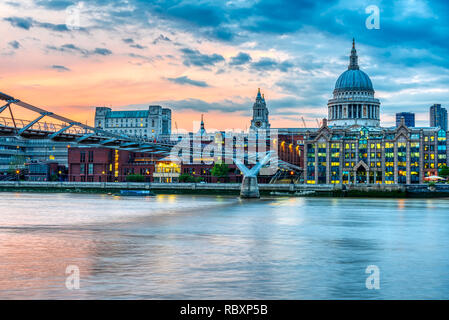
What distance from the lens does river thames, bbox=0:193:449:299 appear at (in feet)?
48.8

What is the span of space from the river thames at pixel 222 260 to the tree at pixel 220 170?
69692mm

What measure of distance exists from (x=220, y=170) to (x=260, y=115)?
275 feet

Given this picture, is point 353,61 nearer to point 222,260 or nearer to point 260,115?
point 260,115

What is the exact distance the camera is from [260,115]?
614 ft

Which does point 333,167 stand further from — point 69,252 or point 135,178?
point 69,252

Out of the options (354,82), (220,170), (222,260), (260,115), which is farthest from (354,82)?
(222,260)

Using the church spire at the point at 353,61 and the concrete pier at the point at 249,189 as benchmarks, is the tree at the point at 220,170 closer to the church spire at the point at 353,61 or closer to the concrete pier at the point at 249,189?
the concrete pier at the point at 249,189

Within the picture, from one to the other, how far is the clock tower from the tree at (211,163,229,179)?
253ft

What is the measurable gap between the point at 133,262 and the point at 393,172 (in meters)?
100

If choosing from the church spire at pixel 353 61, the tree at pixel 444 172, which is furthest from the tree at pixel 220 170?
the church spire at pixel 353 61

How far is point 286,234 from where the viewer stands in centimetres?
3053

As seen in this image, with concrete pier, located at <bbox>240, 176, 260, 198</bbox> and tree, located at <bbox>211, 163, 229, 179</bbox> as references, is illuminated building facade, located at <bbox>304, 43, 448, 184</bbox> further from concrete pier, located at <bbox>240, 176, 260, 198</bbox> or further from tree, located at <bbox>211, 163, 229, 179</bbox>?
concrete pier, located at <bbox>240, 176, 260, 198</bbox>

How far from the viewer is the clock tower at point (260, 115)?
184113 mm
